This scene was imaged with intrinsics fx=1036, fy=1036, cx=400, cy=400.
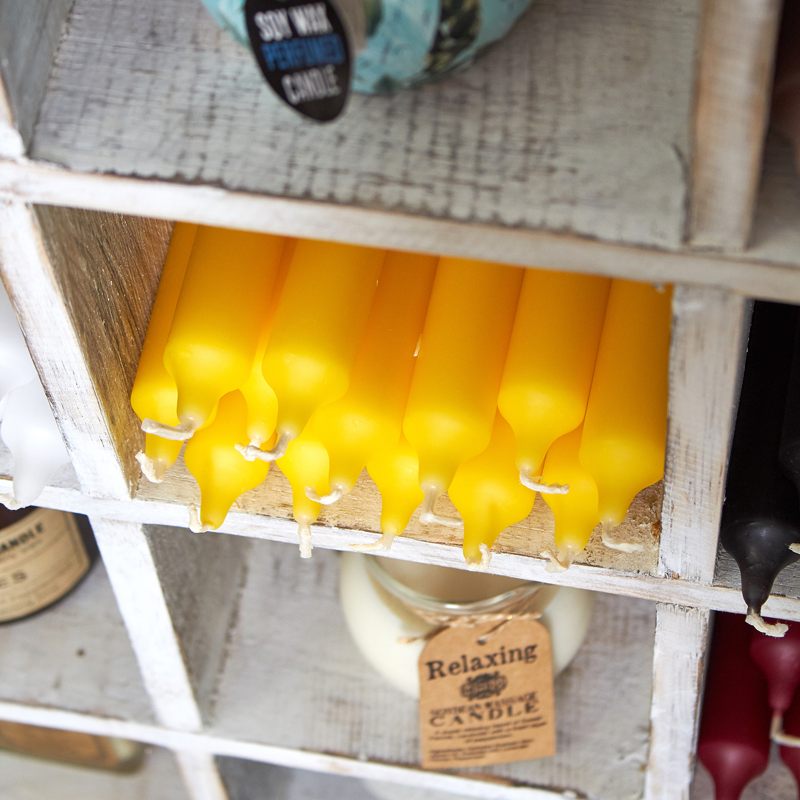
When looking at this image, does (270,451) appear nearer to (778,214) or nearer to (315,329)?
(315,329)

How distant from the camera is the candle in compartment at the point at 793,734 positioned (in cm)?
95

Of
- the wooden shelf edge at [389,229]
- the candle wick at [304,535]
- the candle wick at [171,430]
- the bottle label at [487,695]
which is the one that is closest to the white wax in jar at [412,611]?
the bottle label at [487,695]

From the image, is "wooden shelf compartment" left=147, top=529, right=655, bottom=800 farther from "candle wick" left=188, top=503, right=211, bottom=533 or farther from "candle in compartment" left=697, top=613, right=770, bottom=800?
"candle wick" left=188, top=503, right=211, bottom=533

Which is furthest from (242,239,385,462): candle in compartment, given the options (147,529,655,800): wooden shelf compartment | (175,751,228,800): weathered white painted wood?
(175,751,228,800): weathered white painted wood

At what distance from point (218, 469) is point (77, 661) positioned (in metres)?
0.48

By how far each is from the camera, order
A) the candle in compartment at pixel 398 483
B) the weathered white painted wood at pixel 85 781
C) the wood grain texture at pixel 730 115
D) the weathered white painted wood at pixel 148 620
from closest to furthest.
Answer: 1. the wood grain texture at pixel 730 115
2. the candle in compartment at pixel 398 483
3. the weathered white painted wood at pixel 148 620
4. the weathered white painted wood at pixel 85 781

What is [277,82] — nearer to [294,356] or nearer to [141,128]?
[141,128]

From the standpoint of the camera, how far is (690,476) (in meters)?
0.59

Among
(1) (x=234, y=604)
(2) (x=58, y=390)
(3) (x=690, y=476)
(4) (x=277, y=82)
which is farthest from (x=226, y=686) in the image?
(4) (x=277, y=82)

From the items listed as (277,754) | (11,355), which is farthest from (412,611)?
(11,355)

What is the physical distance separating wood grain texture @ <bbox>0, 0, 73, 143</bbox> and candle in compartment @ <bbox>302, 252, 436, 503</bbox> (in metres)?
Result: 0.25

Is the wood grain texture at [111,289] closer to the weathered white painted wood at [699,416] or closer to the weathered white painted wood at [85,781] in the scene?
the weathered white painted wood at [699,416]

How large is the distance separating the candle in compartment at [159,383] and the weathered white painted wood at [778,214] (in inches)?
15.1

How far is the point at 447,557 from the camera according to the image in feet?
2.38
